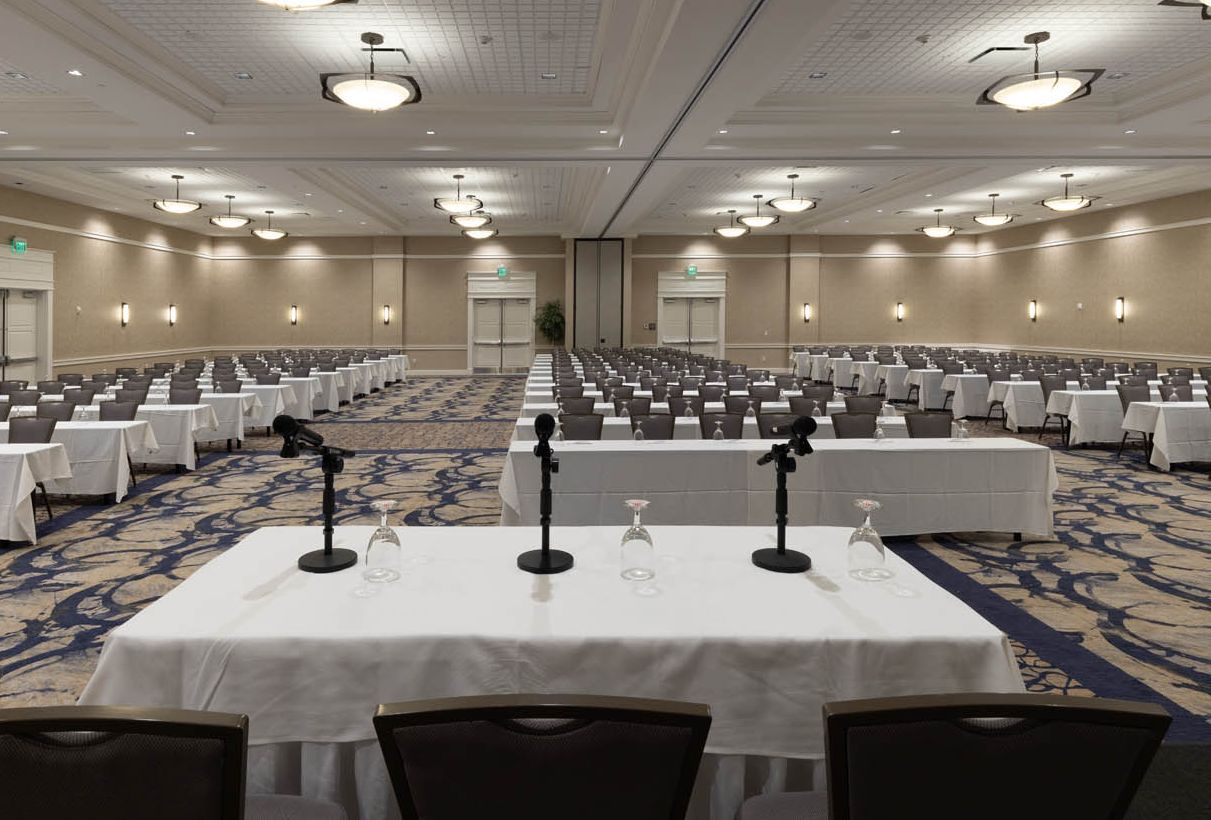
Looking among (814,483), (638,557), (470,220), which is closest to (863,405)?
(814,483)

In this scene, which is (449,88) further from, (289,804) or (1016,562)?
(289,804)

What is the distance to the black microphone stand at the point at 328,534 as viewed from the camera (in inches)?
101

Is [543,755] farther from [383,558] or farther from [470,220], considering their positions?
[470,220]

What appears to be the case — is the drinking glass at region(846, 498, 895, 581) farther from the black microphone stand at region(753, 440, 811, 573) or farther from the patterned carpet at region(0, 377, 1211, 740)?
the patterned carpet at region(0, 377, 1211, 740)

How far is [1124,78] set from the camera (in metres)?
10.3

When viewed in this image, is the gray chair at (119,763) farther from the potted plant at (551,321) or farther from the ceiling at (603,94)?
the potted plant at (551,321)

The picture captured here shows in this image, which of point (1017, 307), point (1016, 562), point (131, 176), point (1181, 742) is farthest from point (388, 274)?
point (1181, 742)

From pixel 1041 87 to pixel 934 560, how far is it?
5567 mm

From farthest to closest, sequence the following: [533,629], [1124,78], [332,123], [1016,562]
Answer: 1. [332,123]
2. [1124,78]
3. [1016,562]
4. [533,629]

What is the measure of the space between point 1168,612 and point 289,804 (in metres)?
4.81

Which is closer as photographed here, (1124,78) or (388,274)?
(1124,78)

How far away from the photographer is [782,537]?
2.80m

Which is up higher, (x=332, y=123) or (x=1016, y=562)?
(x=332, y=123)

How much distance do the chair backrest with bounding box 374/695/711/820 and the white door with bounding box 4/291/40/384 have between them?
1839 cm
